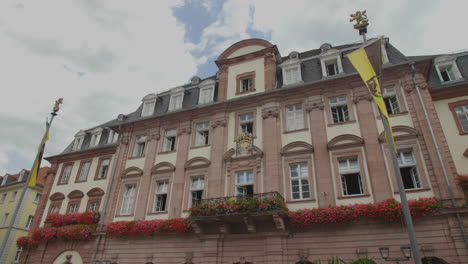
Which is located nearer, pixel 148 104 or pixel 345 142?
pixel 345 142

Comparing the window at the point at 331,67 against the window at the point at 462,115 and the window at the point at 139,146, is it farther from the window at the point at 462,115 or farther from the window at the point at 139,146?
the window at the point at 139,146

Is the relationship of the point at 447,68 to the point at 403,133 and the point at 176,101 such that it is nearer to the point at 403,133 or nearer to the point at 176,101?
the point at 403,133

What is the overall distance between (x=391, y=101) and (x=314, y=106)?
4245 millimetres

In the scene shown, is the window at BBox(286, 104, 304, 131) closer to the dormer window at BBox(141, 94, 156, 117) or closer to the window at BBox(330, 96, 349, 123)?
the window at BBox(330, 96, 349, 123)

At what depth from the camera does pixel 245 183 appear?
18531 millimetres

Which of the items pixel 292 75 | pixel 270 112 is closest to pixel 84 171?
pixel 270 112

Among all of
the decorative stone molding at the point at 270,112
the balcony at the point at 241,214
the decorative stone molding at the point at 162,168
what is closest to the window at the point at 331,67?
the decorative stone molding at the point at 270,112

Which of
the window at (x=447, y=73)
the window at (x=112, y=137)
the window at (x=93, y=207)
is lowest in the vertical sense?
the window at (x=93, y=207)

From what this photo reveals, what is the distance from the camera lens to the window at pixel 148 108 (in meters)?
25.2

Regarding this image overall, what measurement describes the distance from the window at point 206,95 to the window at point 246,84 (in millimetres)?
2366

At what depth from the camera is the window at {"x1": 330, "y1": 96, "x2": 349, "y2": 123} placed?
1831cm

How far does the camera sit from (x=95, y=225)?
2150cm

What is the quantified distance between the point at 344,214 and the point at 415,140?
5.42 metres

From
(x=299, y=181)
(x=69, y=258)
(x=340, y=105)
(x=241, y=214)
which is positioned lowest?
(x=69, y=258)
